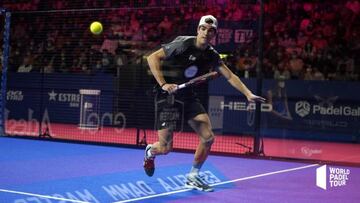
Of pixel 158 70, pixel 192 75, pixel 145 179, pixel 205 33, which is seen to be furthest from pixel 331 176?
pixel 158 70

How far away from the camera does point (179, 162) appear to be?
9.56 m

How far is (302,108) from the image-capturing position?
46.0ft

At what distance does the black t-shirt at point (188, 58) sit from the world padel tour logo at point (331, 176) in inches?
86.8

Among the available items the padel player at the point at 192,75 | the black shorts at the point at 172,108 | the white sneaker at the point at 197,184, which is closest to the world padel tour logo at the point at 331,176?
the white sneaker at the point at 197,184

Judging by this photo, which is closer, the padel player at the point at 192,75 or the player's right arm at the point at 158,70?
the player's right arm at the point at 158,70

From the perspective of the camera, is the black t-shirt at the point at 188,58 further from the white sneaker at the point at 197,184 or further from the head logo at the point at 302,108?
the head logo at the point at 302,108

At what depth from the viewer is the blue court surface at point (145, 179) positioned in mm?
6312

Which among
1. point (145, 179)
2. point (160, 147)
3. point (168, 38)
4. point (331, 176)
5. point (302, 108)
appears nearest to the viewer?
point (160, 147)

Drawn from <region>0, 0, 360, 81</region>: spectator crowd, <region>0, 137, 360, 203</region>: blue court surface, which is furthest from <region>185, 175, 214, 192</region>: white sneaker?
<region>0, 0, 360, 81</region>: spectator crowd

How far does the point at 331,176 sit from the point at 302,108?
543cm

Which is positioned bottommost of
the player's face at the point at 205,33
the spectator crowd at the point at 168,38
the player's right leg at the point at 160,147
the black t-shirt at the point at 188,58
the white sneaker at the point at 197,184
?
the white sneaker at the point at 197,184

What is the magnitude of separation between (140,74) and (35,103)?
186 inches

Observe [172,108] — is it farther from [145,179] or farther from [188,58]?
[145,179]

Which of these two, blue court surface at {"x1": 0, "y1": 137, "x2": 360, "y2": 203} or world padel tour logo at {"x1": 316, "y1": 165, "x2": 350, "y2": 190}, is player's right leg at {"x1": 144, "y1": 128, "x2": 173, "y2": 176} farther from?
world padel tour logo at {"x1": 316, "y1": 165, "x2": 350, "y2": 190}
